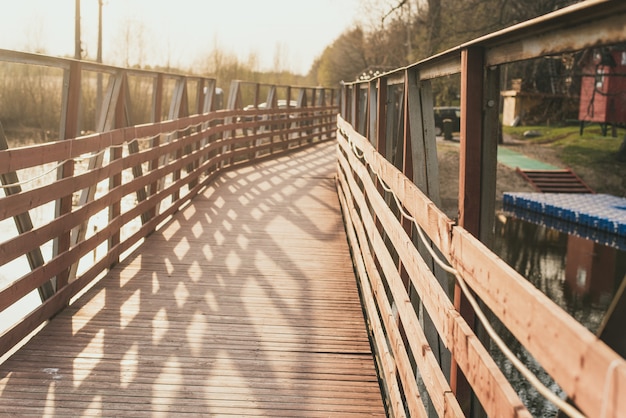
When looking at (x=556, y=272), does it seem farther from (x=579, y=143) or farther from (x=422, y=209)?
(x=579, y=143)

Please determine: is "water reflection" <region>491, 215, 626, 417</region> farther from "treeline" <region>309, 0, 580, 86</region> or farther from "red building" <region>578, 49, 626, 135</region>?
"red building" <region>578, 49, 626, 135</region>

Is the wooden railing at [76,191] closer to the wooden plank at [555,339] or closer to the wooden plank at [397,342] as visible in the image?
the wooden plank at [397,342]

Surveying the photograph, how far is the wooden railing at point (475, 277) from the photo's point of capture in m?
1.45

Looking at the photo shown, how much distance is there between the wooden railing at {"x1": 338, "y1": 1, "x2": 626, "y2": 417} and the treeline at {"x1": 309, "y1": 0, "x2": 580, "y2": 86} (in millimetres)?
19730

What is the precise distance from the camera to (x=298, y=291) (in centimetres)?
670

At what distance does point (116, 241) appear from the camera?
7.29 metres

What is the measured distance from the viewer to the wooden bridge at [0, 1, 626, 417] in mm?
1979

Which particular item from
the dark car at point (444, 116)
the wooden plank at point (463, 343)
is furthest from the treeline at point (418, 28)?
the wooden plank at point (463, 343)

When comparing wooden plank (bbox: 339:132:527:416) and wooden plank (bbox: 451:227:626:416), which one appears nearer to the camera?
wooden plank (bbox: 451:227:626:416)

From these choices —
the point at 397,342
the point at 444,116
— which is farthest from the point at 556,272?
the point at 444,116

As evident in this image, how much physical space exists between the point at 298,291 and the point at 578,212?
49.8ft

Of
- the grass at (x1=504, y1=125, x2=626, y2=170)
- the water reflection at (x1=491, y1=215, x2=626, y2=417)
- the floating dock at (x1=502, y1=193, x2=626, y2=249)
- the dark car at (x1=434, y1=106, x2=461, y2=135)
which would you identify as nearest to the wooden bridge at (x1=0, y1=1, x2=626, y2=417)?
the water reflection at (x1=491, y1=215, x2=626, y2=417)

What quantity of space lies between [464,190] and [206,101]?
1087 centimetres

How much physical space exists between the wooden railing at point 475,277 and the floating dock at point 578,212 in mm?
14912
